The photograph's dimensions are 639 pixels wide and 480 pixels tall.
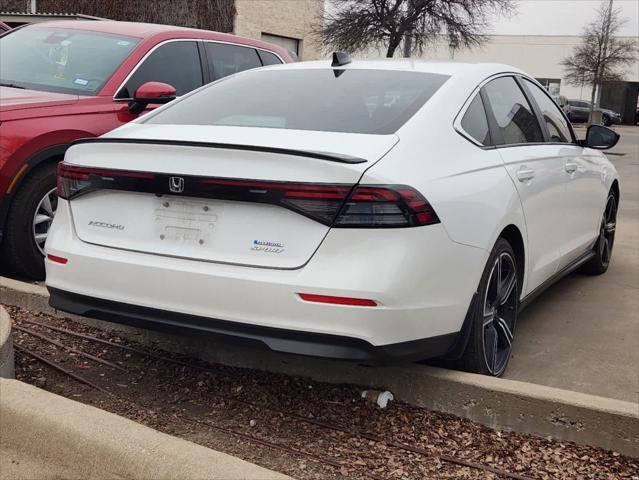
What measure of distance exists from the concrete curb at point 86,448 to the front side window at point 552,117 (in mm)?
3396

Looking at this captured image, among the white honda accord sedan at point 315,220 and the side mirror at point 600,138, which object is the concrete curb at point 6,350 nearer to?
the white honda accord sedan at point 315,220

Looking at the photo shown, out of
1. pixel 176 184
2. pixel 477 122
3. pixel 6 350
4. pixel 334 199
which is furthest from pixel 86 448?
pixel 477 122

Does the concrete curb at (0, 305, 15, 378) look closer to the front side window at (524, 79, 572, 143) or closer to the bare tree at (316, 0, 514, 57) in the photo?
the front side window at (524, 79, 572, 143)

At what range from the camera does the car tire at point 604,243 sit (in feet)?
20.3

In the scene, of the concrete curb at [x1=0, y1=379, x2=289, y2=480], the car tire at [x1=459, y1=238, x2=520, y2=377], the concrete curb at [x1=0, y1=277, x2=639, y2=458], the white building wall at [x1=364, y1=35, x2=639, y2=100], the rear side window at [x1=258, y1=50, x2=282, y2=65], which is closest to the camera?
the concrete curb at [x1=0, y1=379, x2=289, y2=480]

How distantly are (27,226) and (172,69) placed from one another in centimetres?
191

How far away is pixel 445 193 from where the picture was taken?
3.15m

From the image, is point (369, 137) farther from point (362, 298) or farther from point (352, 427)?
point (352, 427)

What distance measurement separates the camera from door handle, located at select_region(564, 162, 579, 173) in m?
4.85

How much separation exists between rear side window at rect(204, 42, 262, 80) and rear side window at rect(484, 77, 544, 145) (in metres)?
2.91

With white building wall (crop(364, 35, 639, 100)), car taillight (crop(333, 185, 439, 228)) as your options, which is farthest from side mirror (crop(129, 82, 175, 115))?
white building wall (crop(364, 35, 639, 100))

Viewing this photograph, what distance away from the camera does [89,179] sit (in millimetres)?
3363

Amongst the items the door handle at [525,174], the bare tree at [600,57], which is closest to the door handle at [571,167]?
the door handle at [525,174]

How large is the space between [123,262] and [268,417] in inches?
37.1
